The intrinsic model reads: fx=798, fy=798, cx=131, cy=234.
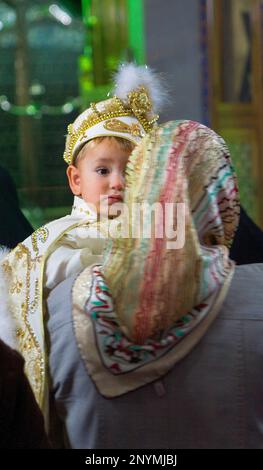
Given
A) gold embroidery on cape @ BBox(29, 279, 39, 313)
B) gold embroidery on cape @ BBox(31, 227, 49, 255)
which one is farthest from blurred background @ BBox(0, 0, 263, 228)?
gold embroidery on cape @ BBox(29, 279, 39, 313)

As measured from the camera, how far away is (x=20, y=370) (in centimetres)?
113

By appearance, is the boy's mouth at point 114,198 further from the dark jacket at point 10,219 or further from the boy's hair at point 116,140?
the dark jacket at point 10,219

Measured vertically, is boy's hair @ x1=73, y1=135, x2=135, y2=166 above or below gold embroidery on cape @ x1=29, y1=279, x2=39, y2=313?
above

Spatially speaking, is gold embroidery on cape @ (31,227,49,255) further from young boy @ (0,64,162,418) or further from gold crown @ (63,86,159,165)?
gold crown @ (63,86,159,165)

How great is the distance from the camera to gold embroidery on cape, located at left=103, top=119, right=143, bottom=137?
1655 mm

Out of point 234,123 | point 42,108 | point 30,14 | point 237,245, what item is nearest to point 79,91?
point 42,108

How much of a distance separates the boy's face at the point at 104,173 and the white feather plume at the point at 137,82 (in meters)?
0.11

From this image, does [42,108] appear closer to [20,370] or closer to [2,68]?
[2,68]

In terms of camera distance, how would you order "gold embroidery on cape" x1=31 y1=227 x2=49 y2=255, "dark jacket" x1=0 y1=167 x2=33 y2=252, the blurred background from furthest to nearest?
the blurred background
"dark jacket" x1=0 y1=167 x2=33 y2=252
"gold embroidery on cape" x1=31 y1=227 x2=49 y2=255

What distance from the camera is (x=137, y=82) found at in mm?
1645

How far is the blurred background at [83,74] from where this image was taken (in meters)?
4.64

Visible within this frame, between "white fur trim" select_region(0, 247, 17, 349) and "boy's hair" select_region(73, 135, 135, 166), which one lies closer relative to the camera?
"white fur trim" select_region(0, 247, 17, 349)

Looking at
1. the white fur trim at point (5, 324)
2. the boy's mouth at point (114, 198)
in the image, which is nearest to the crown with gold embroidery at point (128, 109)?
the boy's mouth at point (114, 198)

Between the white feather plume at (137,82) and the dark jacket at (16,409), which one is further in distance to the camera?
the white feather plume at (137,82)
